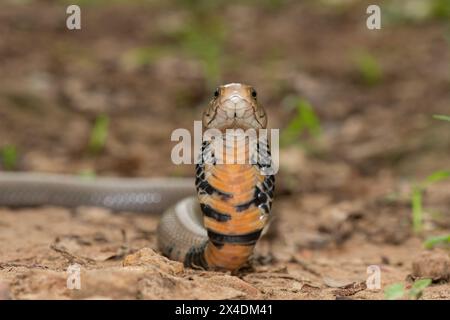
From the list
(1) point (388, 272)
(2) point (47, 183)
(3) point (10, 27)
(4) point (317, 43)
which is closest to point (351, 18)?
(4) point (317, 43)

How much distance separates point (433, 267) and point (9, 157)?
13.2ft

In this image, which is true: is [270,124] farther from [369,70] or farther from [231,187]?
[231,187]

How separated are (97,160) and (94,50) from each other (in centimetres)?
430

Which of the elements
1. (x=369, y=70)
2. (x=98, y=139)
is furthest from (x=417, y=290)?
(x=369, y=70)

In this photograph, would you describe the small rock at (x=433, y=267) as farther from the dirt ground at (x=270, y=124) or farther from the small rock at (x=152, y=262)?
the small rock at (x=152, y=262)

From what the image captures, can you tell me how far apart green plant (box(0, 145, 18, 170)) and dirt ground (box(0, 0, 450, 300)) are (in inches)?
5.9

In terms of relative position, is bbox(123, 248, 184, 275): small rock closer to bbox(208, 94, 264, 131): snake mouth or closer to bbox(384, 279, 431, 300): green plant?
bbox(208, 94, 264, 131): snake mouth

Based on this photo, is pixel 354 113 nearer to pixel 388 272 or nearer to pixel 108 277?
pixel 388 272

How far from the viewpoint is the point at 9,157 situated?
261 inches

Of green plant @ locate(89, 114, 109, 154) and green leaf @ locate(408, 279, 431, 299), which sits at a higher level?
green plant @ locate(89, 114, 109, 154)

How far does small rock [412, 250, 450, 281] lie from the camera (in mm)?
3881

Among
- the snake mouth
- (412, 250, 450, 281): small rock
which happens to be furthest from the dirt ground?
the snake mouth

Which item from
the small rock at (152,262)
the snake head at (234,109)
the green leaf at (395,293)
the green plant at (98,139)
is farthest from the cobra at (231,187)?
the green plant at (98,139)

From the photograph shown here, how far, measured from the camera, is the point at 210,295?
10.4 feet
